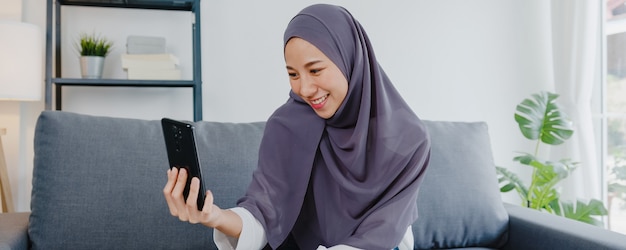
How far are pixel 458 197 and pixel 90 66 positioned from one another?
1.55m

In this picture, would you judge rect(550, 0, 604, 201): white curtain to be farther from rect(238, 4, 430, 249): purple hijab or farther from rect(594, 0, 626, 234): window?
rect(238, 4, 430, 249): purple hijab

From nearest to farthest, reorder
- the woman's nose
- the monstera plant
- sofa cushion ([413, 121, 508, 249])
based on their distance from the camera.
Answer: the woman's nose, sofa cushion ([413, 121, 508, 249]), the monstera plant

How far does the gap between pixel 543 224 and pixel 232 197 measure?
3.06 feet

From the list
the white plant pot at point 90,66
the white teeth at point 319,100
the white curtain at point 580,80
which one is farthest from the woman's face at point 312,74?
the white curtain at point 580,80

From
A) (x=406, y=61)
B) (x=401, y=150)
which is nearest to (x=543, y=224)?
(x=401, y=150)

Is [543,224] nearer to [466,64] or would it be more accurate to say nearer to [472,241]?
[472,241]

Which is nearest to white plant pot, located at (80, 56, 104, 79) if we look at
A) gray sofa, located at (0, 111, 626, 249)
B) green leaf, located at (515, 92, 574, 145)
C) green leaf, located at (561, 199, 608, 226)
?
gray sofa, located at (0, 111, 626, 249)

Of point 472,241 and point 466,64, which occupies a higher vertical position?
point 466,64

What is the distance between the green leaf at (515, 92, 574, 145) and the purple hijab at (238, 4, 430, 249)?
54.3 inches

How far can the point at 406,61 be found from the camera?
2932 millimetres

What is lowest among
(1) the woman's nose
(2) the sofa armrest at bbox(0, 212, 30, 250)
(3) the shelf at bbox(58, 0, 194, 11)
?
(2) the sofa armrest at bbox(0, 212, 30, 250)

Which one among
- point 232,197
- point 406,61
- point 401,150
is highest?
point 406,61

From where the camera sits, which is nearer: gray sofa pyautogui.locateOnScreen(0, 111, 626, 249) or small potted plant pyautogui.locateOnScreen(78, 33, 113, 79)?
gray sofa pyautogui.locateOnScreen(0, 111, 626, 249)

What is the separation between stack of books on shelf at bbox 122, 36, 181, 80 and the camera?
7.85ft
